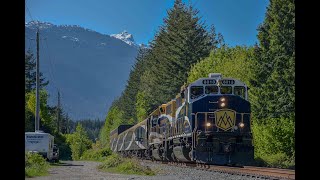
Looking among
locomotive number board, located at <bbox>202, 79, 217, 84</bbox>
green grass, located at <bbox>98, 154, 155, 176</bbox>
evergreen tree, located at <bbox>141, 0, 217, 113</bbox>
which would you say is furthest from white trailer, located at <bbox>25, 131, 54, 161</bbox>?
evergreen tree, located at <bbox>141, 0, 217, 113</bbox>

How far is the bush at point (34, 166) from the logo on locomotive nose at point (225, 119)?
8.01 metres

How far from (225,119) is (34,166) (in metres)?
9.19

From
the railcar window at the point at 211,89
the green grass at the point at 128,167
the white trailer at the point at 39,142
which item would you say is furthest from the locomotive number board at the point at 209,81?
the white trailer at the point at 39,142

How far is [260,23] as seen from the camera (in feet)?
118

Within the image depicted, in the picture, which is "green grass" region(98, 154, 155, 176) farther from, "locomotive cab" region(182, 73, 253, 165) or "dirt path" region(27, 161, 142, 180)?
"locomotive cab" region(182, 73, 253, 165)

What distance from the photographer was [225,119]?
20.4 meters

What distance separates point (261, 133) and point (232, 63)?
13736mm

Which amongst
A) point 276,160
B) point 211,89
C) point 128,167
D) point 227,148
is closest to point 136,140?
point 276,160

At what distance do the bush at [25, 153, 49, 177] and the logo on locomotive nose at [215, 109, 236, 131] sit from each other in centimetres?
801
